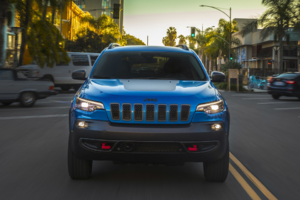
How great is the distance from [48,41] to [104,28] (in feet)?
122

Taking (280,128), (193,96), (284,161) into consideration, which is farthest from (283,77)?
(193,96)

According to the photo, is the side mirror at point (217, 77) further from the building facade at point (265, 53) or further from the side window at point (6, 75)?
the building facade at point (265, 53)

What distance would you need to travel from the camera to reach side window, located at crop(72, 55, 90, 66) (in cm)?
2470

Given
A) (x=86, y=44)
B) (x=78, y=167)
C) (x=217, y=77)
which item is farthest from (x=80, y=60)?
(x=86, y=44)

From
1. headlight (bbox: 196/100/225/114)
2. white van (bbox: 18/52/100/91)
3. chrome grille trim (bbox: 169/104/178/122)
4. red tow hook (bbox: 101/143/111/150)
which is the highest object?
white van (bbox: 18/52/100/91)

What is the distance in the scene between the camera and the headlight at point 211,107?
482cm

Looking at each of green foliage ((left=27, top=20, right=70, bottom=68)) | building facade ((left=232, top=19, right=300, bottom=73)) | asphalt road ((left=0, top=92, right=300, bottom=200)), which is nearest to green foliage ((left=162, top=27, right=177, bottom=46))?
building facade ((left=232, top=19, right=300, bottom=73))

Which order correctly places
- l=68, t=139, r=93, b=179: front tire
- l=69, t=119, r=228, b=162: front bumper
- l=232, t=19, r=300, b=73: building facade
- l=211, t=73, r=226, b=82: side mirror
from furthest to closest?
l=232, t=19, r=300, b=73: building facade, l=211, t=73, r=226, b=82: side mirror, l=68, t=139, r=93, b=179: front tire, l=69, t=119, r=228, b=162: front bumper

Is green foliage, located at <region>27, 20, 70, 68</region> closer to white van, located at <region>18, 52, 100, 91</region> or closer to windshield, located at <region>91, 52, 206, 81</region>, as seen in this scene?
white van, located at <region>18, 52, 100, 91</region>

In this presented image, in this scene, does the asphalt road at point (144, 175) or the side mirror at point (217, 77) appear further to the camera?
the side mirror at point (217, 77)

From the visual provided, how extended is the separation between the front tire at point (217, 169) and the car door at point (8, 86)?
38.3 feet

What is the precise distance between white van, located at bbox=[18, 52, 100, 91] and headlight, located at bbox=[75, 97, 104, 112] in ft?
61.6

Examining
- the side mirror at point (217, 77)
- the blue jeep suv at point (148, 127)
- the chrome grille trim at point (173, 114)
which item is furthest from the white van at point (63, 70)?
the chrome grille trim at point (173, 114)

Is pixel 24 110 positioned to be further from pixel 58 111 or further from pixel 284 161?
pixel 284 161
